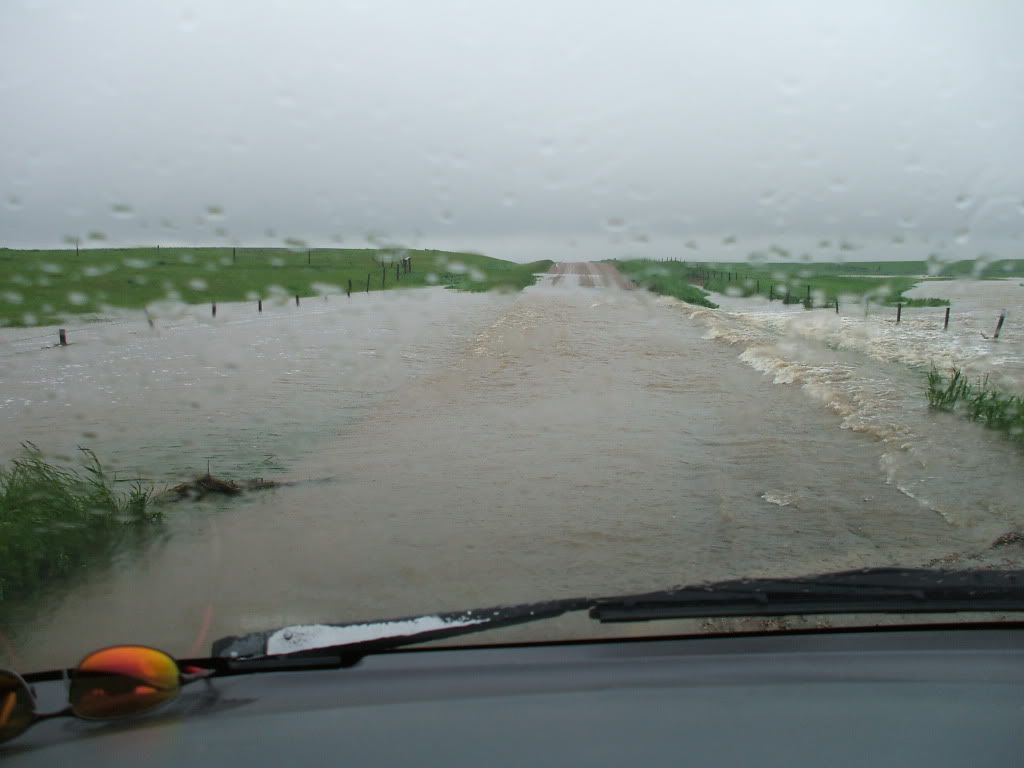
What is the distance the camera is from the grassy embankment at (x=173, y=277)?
95.0 ft

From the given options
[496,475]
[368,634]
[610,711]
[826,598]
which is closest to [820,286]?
[496,475]

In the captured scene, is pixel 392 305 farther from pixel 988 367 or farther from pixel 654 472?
pixel 654 472

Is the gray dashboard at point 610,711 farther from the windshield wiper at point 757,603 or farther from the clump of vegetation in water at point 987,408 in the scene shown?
the clump of vegetation in water at point 987,408

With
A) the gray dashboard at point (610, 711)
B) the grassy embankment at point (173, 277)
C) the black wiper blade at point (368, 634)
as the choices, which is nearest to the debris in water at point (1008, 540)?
the gray dashboard at point (610, 711)

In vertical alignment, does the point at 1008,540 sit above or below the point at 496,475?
above

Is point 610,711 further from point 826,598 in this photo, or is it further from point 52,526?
point 52,526

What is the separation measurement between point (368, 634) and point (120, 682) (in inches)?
31.3

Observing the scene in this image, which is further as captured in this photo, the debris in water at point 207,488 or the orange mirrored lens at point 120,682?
the debris in water at point 207,488

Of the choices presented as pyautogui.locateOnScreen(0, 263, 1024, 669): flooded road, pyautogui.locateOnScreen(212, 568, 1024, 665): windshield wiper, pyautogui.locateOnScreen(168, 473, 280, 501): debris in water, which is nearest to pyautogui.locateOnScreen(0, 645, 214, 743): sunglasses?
pyautogui.locateOnScreen(212, 568, 1024, 665): windshield wiper

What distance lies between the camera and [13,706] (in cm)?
213

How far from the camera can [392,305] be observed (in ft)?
127

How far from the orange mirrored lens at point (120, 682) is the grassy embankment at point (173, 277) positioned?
26.4 metres

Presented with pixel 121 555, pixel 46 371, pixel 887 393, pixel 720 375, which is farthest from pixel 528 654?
pixel 46 371

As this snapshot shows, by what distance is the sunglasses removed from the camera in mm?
2129
